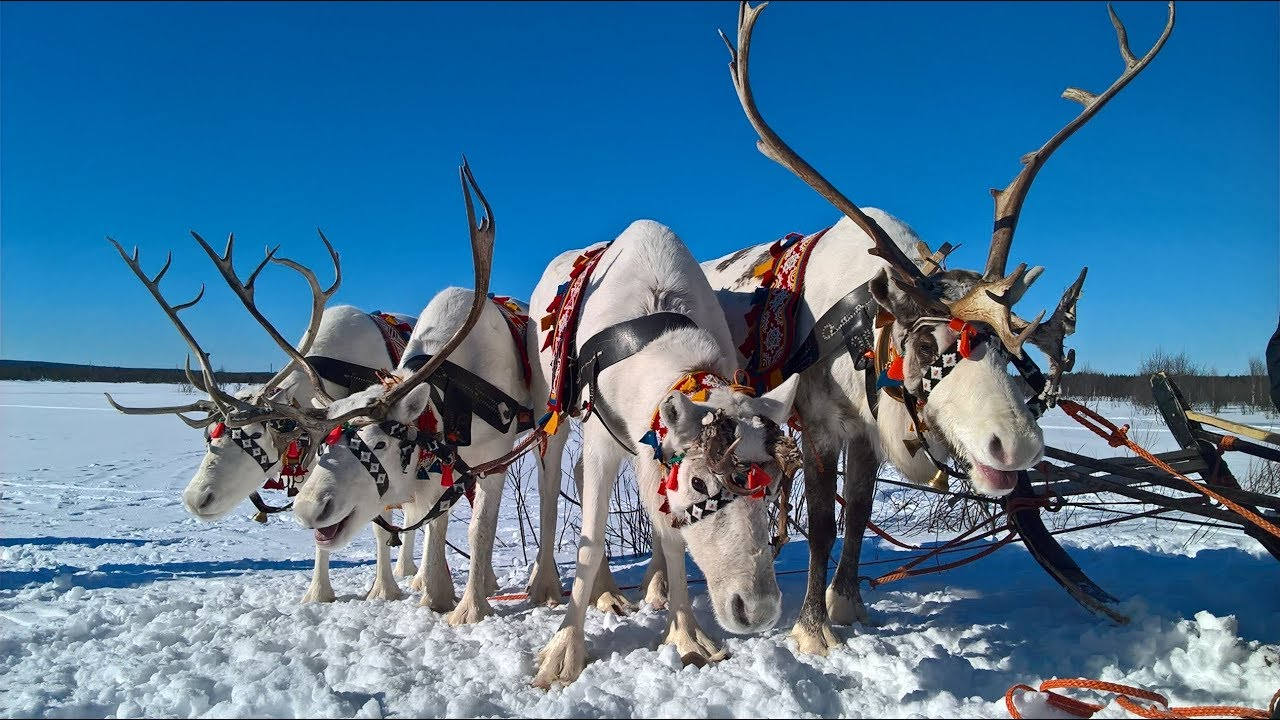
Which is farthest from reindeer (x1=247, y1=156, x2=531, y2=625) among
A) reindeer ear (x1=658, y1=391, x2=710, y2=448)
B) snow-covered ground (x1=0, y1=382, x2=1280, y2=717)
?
reindeer ear (x1=658, y1=391, x2=710, y2=448)

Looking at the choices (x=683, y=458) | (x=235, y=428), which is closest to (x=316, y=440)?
(x=235, y=428)

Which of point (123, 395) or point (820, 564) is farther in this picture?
point (123, 395)

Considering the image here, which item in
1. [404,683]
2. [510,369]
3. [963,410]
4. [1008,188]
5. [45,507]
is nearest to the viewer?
[963,410]

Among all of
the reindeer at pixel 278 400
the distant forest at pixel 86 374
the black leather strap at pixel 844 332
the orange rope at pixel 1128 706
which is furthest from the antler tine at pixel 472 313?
the distant forest at pixel 86 374

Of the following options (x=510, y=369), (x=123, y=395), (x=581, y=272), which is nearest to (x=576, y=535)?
(x=510, y=369)

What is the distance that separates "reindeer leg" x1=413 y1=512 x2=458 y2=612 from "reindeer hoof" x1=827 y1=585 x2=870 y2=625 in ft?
7.75

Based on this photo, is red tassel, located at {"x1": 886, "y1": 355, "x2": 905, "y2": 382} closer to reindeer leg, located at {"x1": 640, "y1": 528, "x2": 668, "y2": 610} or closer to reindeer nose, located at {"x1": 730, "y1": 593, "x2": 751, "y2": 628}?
reindeer nose, located at {"x1": 730, "y1": 593, "x2": 751, "y2": 628}

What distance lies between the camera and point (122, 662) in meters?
3.41

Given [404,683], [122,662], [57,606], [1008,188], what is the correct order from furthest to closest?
[57,606] < [1008,188] < [122,662] < [404,683]

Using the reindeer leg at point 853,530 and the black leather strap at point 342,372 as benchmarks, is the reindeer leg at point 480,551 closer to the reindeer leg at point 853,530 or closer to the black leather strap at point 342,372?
the black leather strap at point 342,372

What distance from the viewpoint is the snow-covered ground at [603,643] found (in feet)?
9.61

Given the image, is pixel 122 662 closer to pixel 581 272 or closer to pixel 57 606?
pixel 57 606

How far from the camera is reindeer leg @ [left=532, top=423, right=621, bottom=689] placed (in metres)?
3.32

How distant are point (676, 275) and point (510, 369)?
1572mm
